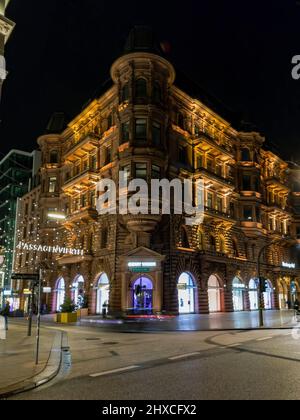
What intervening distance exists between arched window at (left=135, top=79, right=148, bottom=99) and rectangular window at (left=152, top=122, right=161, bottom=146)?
10.0 feet

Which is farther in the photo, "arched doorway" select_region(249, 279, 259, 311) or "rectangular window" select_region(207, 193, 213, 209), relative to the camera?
"arched doorway" select_region(249, 279, 259, 311)

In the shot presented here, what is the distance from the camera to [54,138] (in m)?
48.7

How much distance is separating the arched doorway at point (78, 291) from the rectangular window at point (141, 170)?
13.4m

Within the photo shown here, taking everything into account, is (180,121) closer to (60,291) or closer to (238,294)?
(238,294)

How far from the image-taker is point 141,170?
3316 centimetres

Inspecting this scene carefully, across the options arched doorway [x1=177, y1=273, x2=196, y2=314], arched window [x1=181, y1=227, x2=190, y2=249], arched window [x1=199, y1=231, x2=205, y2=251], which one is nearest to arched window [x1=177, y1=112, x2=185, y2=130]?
arched window [x1=181, y1=227, x2=190, y2=249]

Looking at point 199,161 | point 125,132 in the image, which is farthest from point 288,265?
point 125,132

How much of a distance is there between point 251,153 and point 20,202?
126 feet

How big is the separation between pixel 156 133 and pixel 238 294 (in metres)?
20.8

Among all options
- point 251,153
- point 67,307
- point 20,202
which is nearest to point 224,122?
point 251,153

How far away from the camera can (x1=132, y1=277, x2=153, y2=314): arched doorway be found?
3136cm

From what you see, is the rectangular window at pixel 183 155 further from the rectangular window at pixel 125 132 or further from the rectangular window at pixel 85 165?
the rectangular window at pixel 85 165

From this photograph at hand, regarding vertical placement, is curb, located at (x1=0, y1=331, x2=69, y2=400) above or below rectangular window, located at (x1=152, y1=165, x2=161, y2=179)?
below

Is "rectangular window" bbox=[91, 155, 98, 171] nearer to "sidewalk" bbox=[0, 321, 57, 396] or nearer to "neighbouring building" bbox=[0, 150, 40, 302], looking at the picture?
"neighbouring building" bbox=[0, 150, 40, 302]
